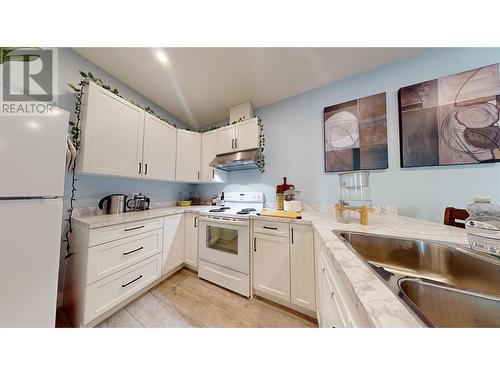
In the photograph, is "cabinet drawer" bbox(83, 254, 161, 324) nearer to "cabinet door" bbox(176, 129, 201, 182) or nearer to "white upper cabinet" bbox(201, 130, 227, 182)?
"cabinet door" bbox(176, 129, 201, 182)

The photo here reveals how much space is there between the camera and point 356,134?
155 cm

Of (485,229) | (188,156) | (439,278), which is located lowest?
(439,278)

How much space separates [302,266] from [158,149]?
206 centimetres

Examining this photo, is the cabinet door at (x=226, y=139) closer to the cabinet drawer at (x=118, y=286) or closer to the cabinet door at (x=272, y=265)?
the cabinet door at (x=272, y=265)

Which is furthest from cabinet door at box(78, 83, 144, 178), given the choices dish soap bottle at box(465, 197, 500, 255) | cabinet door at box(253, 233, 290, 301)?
dish soap bottle at box(465, 197, 500, 255)

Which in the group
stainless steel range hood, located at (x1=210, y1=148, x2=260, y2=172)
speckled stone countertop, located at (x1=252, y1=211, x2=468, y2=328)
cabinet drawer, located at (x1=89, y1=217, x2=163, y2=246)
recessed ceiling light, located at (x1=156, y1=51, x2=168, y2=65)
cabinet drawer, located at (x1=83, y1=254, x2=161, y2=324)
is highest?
recessed ceiling light, located at (x1=156, y1=51, x2=168, y2=65)

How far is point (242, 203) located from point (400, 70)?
2.23 meters

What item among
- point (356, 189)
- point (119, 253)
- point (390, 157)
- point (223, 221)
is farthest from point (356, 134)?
point (119, 253)

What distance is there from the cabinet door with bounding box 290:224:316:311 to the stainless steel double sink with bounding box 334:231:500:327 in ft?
1.33

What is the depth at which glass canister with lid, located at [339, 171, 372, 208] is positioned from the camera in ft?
4.57

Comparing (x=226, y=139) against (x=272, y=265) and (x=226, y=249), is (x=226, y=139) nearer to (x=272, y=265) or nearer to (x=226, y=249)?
(x=226, y=249)

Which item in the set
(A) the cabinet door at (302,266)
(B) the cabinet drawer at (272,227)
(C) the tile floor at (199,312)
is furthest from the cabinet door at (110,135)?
(A) the cabinet door at (302,266)
